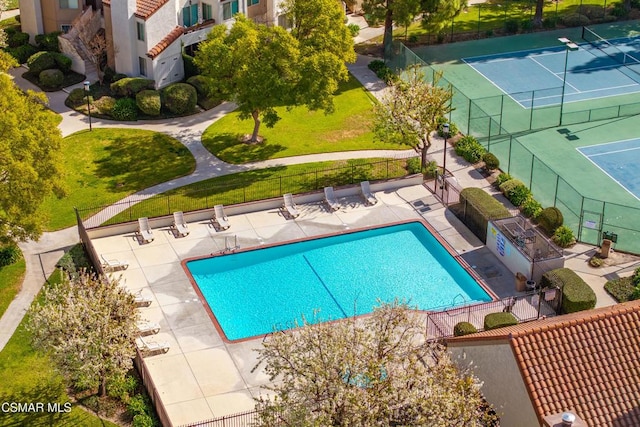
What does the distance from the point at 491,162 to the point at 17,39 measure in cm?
3481

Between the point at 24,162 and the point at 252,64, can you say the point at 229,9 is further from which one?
the point at 24,162

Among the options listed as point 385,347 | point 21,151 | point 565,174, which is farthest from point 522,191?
point 21,151

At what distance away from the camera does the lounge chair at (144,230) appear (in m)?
54.8

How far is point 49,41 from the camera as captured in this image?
73.1 metres

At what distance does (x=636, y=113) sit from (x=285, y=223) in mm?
25951

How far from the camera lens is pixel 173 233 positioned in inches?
2192

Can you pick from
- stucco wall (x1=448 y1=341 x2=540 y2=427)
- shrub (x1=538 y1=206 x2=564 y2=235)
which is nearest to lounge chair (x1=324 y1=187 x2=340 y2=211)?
shrub (x1=538 y1=206 x2=564 y2=235)

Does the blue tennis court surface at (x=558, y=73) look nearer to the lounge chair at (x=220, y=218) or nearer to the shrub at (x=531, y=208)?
the shrub at (x=531, y=208)

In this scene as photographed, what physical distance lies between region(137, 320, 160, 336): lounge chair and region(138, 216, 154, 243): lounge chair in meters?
7.66

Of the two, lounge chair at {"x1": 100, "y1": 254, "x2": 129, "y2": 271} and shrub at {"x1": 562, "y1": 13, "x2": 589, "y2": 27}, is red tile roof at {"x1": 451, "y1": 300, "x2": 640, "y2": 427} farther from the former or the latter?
shrub at {"x1": 562, "y1": 13, "x2": 589, "y2": 27}

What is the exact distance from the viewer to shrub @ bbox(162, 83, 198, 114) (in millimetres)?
66875

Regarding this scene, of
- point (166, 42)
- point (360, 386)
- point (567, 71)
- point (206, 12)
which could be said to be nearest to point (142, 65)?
point (166, 42)

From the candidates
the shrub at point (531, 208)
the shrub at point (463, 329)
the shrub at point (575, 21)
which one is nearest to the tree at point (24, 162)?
the shrub at point (463, 329)

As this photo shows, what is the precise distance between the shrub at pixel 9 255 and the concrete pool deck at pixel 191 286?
398 centimetres
